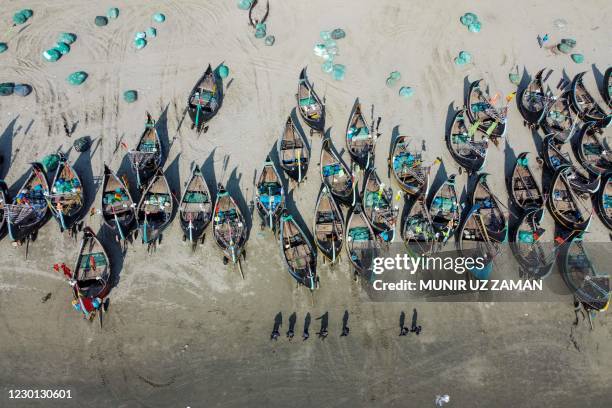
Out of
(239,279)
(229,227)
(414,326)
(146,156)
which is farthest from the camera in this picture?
(146,156)

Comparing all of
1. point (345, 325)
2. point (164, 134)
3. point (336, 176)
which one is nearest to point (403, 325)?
point (345, 325)

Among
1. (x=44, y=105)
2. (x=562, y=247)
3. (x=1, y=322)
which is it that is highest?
(x=44, y=105)

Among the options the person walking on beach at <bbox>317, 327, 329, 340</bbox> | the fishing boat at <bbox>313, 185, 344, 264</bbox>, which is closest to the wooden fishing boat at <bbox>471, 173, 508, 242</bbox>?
the fishing boat at <bbox>313, 185, 344, 264</bbox>

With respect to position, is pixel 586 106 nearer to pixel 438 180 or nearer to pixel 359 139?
pixel 438 180

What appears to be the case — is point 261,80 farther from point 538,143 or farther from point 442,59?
point 538,143

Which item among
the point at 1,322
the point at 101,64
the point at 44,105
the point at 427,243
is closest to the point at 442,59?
the point at 427,243

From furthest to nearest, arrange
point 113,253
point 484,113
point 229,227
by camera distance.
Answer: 1. point 484,113
2. point 229,227
3. point 113,253

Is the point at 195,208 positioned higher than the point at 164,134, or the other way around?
the point at 164,134

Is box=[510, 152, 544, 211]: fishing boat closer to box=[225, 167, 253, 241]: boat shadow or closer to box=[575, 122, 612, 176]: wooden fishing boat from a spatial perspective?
box=[575, 122, 612, 176]: wooden fishing boat
